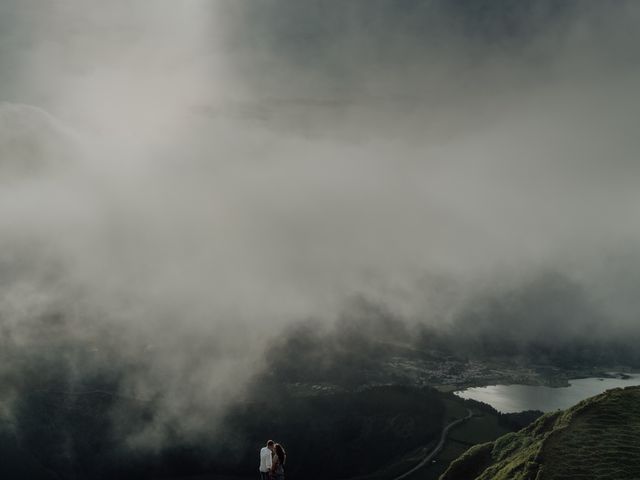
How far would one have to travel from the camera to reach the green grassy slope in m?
44.5

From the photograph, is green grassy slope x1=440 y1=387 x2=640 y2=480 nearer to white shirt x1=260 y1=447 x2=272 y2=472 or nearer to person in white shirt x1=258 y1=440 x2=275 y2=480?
person in white shirt x1=258 y1=440 x2=275 y2=480

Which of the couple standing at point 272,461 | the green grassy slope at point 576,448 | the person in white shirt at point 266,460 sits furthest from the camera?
the green grassy slope at point 576,448

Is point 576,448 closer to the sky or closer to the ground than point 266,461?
closer to the ground

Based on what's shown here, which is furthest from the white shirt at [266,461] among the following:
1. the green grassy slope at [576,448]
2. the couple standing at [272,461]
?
the green grassy slope at [576,448]

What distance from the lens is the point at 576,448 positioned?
48125mm

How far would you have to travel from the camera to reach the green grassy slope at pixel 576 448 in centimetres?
4453

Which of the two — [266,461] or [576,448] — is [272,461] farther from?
[576,448]

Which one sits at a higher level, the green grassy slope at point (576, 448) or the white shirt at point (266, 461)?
the white shirt at point (266, 461)

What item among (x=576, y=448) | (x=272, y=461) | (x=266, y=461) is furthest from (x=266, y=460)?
(x=576, y=448)

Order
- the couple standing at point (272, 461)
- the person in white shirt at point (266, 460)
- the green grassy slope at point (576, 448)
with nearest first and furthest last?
the couple standing at point (272, 461), the person in white shirt at point (266, 460), the green grassy slope at point (576, 448)

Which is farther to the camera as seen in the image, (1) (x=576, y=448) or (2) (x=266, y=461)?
(1) (x=576, y=448)

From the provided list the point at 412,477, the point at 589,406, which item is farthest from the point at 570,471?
the point at 412,477

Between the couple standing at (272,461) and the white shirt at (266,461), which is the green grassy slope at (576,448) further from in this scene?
the white shirt at (266,461)

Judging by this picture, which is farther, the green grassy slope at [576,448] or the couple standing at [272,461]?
the green grassy slope at [576,448]
